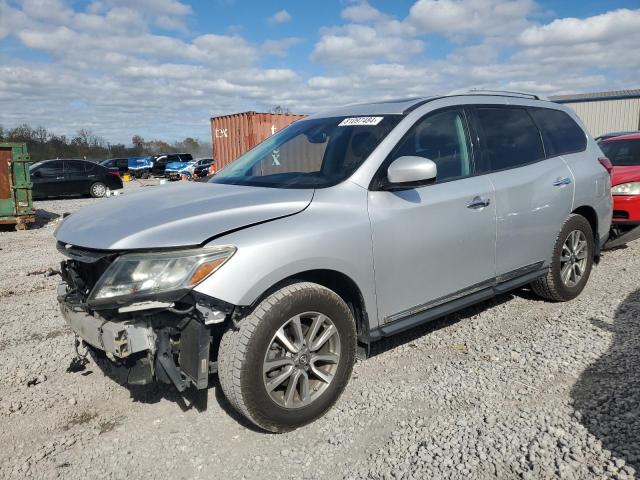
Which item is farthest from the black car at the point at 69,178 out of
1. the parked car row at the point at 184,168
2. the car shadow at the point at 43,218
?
the parked car row at the point at 184,168

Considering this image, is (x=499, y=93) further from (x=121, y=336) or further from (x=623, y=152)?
(x=623, y=152)

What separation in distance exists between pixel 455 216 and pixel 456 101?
0.98 m

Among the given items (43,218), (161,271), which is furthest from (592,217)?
(43,218)

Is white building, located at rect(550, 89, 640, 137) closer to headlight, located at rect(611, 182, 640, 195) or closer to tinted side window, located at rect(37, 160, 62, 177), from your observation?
headlight, located at rect(611, 182, 640, 195)

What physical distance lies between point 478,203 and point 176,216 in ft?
6.99

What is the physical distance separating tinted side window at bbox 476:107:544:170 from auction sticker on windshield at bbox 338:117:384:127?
38.6 inches

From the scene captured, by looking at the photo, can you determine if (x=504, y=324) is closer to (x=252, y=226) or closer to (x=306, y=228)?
(x=306, y=228)

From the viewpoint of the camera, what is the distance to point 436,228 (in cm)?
340

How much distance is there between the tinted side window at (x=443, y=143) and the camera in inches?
136

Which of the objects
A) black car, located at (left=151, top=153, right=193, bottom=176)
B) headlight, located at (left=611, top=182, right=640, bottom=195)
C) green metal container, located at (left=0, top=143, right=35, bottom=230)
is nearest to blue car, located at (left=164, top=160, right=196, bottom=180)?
black car, located at (left=151, top=153, right=193, bottom=176)

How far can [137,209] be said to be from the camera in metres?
3.00

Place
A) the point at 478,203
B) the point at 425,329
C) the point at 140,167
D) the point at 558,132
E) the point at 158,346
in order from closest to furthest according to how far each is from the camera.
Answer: the point at 158,346
the point at 478,203
the point at 425,329
the point at 558,132
the point at 140,167

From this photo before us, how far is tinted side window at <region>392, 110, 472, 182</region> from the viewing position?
346 centimetres

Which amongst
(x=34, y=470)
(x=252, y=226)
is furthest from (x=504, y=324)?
(x=34, y=470)
